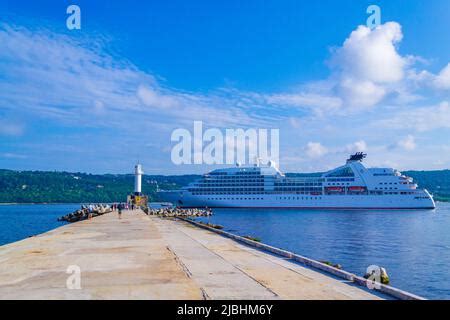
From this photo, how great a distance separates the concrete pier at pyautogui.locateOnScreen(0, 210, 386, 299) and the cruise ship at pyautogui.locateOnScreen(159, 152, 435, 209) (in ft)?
260

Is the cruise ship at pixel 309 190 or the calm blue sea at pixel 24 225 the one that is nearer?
the calm blue sea at pixel 24 225

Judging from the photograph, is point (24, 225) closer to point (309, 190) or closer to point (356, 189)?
point (309, 190)

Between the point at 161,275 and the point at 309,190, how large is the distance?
87.9 meters

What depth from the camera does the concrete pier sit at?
31.6 ft

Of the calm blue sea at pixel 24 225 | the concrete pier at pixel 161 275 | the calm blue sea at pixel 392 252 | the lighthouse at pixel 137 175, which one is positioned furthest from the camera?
the lighthouse at pixel 137 175

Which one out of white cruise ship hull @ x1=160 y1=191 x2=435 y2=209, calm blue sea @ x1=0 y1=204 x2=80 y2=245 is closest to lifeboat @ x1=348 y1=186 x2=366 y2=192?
white cruise ship hull @ x1=160 y1=191 x2=435 y2=209

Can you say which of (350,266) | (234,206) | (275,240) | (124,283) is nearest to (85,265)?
(124,283)

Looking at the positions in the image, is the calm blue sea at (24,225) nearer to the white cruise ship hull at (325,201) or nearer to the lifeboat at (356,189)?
the white cruise ship hull at (325,201)

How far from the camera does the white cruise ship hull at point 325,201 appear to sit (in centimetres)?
9438

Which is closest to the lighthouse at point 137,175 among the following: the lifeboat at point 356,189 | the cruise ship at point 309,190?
the cruise ship at point 309,190

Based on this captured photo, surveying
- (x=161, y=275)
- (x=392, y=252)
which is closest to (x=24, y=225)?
(x=392, y=252)

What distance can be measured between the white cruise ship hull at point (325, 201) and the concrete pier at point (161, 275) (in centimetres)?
7879

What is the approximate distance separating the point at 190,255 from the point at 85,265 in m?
4.28
